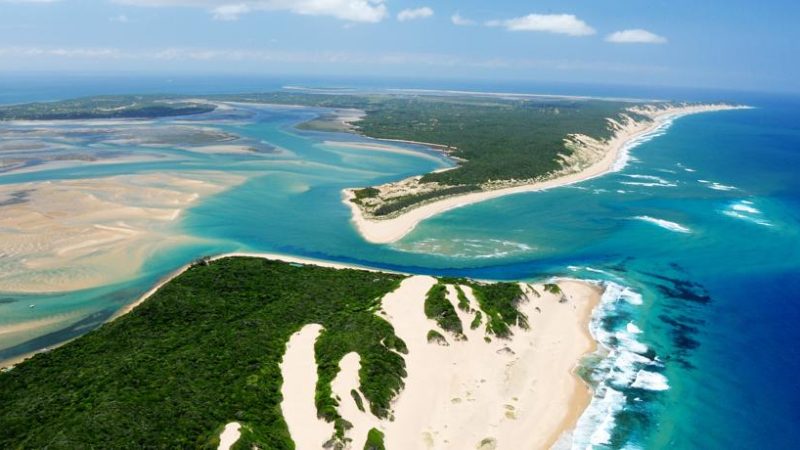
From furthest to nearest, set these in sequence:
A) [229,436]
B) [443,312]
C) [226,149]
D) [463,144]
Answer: [463,144] < [226,149] < [443,312] < [229,436]

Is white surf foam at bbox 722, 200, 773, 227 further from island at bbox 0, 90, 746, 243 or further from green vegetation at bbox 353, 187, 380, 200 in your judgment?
green vegetation at bbox 353, 187, 380, 200

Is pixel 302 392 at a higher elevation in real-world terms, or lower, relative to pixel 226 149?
lower

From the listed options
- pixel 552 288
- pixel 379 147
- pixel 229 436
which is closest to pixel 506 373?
pixel 552 288

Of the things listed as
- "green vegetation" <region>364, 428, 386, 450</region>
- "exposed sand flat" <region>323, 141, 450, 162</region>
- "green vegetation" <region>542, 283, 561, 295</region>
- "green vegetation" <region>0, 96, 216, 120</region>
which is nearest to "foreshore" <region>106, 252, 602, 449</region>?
"green vegetation" <region>364, 428, 386, 450</region>

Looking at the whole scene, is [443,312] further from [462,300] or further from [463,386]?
[463,386]

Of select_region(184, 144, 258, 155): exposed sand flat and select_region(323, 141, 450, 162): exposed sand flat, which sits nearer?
select_region(184, 144, 258, 155): exposed sand flat
